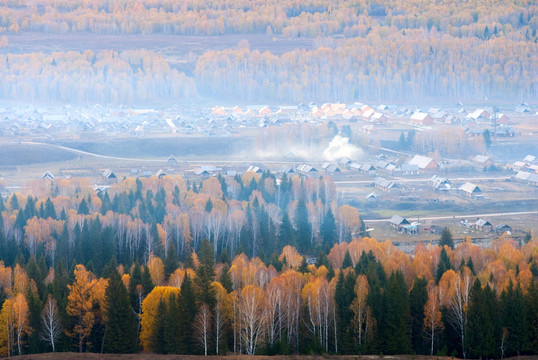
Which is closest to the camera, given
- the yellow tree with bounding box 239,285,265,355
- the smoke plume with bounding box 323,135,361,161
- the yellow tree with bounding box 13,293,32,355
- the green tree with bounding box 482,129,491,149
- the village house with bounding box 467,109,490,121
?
the yellow tree with bounding box 239,285,265,355

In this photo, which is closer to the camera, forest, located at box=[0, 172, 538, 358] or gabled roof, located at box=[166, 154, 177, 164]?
forest, located at box=[0, 172, 538, 358]

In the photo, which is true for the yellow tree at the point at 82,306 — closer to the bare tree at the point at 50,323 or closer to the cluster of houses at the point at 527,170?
the bare tree at the point at 50,323

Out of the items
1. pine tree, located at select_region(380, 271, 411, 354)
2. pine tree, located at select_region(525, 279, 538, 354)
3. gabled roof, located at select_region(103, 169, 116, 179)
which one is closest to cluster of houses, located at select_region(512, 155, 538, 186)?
gabled roof, located at select_region(103, 169, 116, 179)

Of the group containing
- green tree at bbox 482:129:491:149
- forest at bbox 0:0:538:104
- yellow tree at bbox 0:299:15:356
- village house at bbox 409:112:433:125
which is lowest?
yellow tree at bbox 0:299:15:356

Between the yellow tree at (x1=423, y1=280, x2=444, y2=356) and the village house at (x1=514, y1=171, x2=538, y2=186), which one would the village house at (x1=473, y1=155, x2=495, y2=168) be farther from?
the yellow tree at (x1=423, y1=280, x2=444, y2=356)

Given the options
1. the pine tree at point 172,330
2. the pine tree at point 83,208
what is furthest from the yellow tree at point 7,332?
the pine tree at point 83,208

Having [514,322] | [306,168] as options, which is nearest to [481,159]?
[306,168]

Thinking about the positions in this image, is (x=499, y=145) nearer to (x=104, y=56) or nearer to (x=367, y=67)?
(x=367, y=67)

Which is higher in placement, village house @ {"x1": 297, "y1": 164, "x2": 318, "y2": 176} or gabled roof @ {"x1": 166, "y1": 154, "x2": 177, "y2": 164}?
gabled roof @ {"x1": 166, "y1": 154, "x2": 177, "y2": 164}
